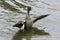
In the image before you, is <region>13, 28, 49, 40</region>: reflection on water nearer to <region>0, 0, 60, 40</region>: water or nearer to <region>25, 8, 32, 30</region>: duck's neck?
<region>0, 0, 60, 40</region>: water

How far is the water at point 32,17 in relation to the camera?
7.74 m

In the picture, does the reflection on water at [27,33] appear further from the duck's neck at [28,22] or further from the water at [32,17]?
the duck's neck at [28,22]

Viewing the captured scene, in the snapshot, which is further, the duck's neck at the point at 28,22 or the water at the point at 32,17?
the duck's neck at the point at 28,22

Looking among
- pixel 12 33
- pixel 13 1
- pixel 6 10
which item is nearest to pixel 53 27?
pixel 12 33

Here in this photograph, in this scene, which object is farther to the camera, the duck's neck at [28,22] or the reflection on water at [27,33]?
the duck's neck at [28,22]

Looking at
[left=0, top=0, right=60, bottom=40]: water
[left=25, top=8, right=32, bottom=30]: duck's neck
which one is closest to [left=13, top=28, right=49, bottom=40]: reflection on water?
[left=0, top=0, right=60, bottom=40]: water


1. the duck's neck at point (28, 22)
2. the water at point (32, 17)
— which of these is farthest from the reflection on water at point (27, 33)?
the duck's neck at point (28, 22)

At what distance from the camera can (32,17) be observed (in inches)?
347

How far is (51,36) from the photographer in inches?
303

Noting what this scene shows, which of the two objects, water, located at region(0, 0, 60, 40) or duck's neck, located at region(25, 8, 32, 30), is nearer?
water, located at region(0, 0, 60, 40)

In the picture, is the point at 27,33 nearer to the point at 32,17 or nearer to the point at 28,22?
the point at 28,22

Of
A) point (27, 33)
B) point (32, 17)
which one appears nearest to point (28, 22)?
point (27, 33)

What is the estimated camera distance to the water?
7.74 metres

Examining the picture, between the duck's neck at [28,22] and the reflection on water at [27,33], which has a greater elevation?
the duck's neck at [28,22]
